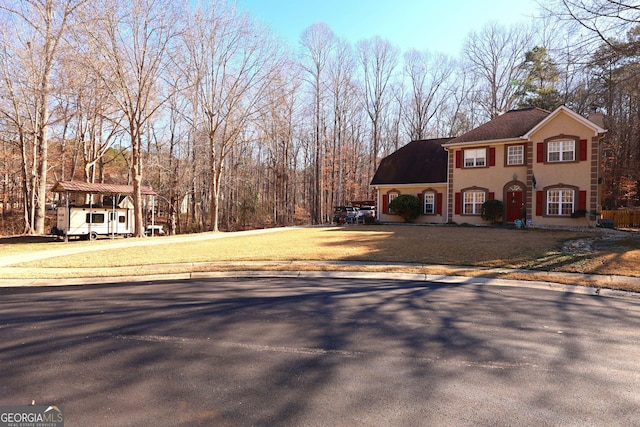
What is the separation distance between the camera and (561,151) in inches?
890

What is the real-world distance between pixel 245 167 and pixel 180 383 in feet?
149

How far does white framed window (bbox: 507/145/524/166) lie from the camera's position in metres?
24.0

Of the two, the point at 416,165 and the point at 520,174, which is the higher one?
the point at 416,165

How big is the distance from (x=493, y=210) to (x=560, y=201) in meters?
3.83

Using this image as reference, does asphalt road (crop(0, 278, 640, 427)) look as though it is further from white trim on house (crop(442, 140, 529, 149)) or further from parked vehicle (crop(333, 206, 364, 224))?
parked vehicle (crop(333, 206, 364, 224))

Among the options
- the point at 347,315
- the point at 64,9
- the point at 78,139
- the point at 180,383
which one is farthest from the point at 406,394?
the point at 78,139

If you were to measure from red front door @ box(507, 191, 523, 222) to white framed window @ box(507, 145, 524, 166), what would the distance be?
2.03 metres

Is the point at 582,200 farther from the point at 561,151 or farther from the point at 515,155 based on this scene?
the point at 515,155

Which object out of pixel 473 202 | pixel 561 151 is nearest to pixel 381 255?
pixel 473 202

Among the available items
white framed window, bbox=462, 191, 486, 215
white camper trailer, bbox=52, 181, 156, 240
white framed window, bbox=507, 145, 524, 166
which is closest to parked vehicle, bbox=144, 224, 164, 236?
white camper trailer, bbox=52, 181, 156, 240

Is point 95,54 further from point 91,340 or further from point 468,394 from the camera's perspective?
point 468,394

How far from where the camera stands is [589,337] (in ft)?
16.3

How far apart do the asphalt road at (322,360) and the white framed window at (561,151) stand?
1872cm

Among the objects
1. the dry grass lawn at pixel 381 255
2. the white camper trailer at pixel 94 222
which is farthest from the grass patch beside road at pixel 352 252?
the white camper trailer at pixel 94 222
